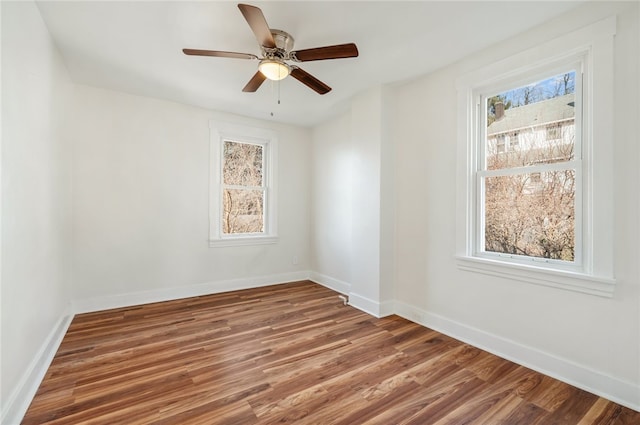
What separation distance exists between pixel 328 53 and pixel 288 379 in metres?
2.39

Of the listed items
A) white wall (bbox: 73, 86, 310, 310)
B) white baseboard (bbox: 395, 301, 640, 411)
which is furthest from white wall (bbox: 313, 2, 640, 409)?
white wall (bbox: 73, 86, 310, 310)

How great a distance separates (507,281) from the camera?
2393 millimetres

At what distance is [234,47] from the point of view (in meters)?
2.50

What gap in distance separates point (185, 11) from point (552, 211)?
312 cm

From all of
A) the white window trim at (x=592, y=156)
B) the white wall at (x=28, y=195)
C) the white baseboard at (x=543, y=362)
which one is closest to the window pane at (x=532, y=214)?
the white window trim at (x=592, y=156)

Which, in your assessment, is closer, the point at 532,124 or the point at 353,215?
the point at 532,124

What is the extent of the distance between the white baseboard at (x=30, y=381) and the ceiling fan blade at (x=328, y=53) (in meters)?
2.75

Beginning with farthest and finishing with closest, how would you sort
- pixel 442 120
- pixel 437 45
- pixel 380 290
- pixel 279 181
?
pixel 279 181 → pixel 380 290 → pixel 442 120 → pixel 437 45

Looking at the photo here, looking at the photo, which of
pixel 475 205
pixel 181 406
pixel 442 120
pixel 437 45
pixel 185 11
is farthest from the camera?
pixel 442 120

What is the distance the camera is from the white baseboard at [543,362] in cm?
183

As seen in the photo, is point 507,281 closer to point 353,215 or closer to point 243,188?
point 353,215

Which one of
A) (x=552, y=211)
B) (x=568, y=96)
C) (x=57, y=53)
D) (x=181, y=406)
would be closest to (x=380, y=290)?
(x=552, y=211)

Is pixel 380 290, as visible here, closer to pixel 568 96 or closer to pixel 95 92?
pixel 568 96

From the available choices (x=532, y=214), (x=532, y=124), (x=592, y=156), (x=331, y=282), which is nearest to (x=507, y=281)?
(x=532, y=214)
